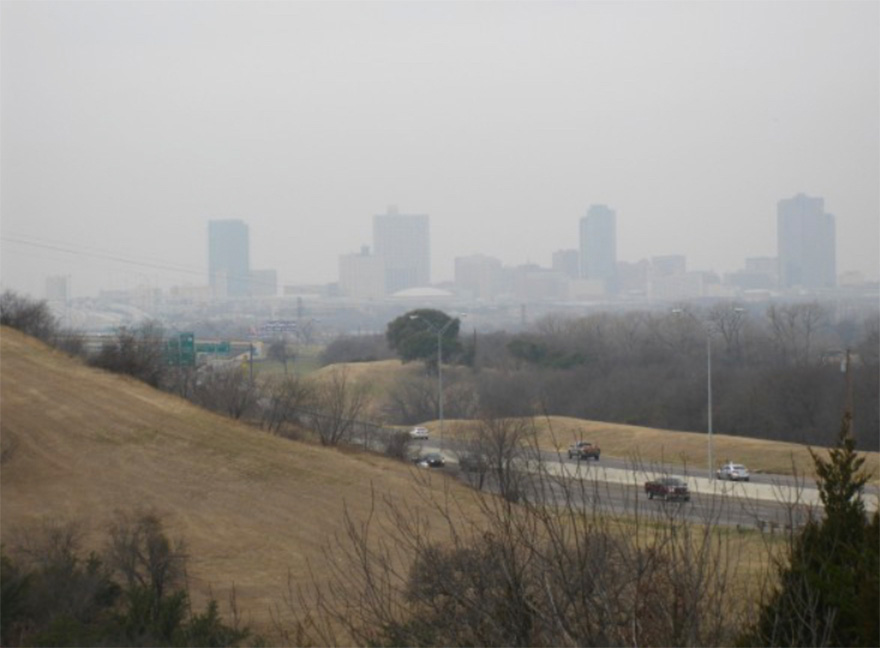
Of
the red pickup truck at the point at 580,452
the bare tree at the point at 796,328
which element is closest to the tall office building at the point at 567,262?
the bare tree at the point at 796,328

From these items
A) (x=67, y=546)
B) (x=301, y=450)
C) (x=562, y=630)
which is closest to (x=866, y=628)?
(x=562, y=630)

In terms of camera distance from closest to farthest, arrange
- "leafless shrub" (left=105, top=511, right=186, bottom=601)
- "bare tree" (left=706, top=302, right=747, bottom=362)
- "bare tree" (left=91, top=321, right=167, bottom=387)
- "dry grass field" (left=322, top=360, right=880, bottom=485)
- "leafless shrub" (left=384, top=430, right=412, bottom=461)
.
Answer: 1. "leafless shrub" (left=105, top=511, right=186, bottom=601)
2. "dry grass field" (left=322, top=360, right=880, bottom=485)
3. "leafless shrub" (left=384, top=430, right=412, bottom=461)
4. "bare tree" (left=91, top=321, right=167, bottom=387)
5. "bare tree" (left=706, top=302, right=747, bottom=362)

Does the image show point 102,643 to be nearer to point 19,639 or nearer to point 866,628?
point 19,639

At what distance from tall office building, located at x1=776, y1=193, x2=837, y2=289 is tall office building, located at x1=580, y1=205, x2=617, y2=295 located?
17.3 metres

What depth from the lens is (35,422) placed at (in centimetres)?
2766

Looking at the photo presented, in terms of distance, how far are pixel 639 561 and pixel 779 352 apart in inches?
1731

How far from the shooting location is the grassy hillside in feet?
66.5

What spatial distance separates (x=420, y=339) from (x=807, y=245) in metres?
45.7

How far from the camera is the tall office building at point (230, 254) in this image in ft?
174

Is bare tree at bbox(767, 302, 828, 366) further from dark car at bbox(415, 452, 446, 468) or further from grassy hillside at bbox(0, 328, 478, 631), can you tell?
grassy hillside at bbox(0, 328, 478, 631)

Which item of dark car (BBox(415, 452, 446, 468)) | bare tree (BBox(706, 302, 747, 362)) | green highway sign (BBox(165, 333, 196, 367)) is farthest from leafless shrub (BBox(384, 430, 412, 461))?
bare tree (BBox(706, 302, 747, 362))

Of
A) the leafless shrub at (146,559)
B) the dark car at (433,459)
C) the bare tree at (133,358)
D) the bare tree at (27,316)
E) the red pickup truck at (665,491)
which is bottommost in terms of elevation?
the dark car at (433,459)

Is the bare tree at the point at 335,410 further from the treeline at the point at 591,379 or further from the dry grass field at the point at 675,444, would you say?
the dry grass field at the point at 675,444

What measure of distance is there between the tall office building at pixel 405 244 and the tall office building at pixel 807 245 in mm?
26145
